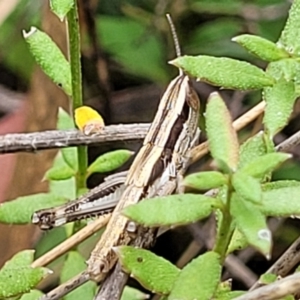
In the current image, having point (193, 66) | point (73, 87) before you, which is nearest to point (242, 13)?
point (73, 87)

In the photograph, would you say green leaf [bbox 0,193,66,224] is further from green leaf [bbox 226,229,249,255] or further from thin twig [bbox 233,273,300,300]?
thin twig [bbox 233,273,300,300]

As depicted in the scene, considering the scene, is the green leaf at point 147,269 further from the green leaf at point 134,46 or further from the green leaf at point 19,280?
the green leaf at point 134,46

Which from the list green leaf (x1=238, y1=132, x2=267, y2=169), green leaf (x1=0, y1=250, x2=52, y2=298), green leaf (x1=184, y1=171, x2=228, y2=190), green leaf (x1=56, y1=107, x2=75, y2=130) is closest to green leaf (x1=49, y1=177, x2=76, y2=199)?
green leaf (x1=56, y1=107, x2=75, y2=130)

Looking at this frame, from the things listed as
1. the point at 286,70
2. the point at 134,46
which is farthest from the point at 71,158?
the point at 134,46

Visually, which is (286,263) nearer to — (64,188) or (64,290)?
(64,290)

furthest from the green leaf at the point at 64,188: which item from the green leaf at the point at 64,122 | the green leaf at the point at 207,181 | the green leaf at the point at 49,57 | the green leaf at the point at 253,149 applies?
the green leaf at the point at 207,181
